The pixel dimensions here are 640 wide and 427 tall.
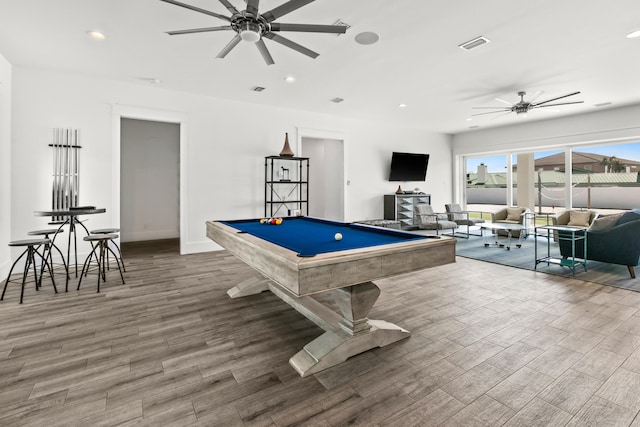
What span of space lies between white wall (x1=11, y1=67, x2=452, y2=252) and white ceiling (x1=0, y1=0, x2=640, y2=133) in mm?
304

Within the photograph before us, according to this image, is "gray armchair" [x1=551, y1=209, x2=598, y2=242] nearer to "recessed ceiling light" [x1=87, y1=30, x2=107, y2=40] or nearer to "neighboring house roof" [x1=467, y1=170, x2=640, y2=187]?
"neighboring house roof" [x1=467, y1=170, x2=640, y2=187]

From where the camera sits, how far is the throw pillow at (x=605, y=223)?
13.8ft

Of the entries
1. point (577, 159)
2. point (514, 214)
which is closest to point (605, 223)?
point (514, 214)

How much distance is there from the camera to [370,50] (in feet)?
12.5

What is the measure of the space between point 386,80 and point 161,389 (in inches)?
192

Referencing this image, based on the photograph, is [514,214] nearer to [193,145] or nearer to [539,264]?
[539,264]

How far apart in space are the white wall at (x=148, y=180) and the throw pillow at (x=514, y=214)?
778 cm

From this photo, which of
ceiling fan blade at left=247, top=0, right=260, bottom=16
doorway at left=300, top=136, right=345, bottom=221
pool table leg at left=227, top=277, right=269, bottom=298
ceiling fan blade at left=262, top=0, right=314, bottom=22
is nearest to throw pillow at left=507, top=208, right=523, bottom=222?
doorway at left=300, top=136, right=345, bottom=221

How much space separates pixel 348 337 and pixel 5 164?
16.8 feet

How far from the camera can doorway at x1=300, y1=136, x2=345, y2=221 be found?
7.86 meters

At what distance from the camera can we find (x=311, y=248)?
2023mm

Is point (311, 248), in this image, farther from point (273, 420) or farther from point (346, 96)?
point (346, 96)

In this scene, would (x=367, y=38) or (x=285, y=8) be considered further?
(x=367, y=38)

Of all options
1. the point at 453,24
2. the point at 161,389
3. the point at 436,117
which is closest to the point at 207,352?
the point at 161,389
